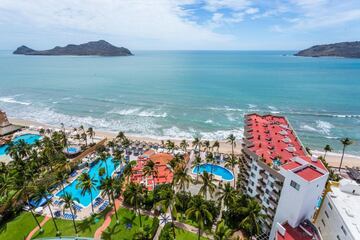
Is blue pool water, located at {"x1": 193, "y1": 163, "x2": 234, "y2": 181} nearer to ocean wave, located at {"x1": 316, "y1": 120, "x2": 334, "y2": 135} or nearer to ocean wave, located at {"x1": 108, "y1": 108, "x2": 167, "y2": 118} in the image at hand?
ocean wave, located at {"x1": 108, "y1": 108, "x2": 167, "y2": 118}

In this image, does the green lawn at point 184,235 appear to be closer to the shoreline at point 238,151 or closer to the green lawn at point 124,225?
the green lawn at point 124,225

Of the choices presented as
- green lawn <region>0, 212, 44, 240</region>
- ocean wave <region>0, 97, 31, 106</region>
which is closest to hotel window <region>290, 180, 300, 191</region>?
green lawn <region>0, 212, 44, 240</region>

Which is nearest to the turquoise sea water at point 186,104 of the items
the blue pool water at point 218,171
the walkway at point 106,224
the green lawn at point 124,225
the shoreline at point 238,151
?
the shoreline at point 238,151

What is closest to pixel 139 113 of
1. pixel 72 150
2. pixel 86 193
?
pixel 72 150

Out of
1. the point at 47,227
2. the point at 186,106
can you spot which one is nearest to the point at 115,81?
the point at 186,106

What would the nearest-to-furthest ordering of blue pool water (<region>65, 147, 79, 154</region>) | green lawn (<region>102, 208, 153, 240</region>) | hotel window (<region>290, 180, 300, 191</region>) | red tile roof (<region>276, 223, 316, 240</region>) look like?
red tile roof (<region>276, 223, 316, 240</region>), hotel window (<region>290, 180, 300, 191</region>), green lawn (<region>102, 208, 153, 240</region>), blue pool water (<region>65, 147, 79, 154</region>)
